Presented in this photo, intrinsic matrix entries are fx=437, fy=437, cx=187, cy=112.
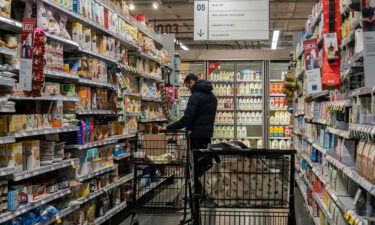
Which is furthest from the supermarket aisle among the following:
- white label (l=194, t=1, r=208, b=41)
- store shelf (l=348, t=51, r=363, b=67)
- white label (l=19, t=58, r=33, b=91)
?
white label (l=194, t=1, r=208, b=41)

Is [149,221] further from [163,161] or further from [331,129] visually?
[331,129]

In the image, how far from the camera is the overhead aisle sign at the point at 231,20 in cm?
916

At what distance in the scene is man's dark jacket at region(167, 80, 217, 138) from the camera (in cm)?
612

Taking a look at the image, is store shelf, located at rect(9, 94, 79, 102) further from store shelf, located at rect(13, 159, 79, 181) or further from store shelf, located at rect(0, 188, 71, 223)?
store shelf, located at rect(0, 188, 71, 223)

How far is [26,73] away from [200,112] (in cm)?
330

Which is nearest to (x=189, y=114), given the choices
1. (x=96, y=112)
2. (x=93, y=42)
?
(x=96, y=112)

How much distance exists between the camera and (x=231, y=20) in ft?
30.3

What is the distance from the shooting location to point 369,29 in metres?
2.40

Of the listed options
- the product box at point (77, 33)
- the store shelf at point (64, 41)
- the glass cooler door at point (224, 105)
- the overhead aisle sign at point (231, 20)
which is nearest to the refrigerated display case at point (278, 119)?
the glass cooler door at point (224, 105)

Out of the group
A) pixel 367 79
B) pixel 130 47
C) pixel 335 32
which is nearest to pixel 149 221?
pixel 130 47

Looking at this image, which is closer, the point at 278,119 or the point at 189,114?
the point at 189,114

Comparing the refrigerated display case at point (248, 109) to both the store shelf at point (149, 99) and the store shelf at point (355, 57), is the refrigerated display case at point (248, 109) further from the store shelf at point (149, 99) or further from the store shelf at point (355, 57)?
the store shelf at point (355, 57)

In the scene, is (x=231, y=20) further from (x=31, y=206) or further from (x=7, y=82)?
Result: (x=7, y=82)

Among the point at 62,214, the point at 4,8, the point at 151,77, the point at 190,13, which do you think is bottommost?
the point at 62,214
